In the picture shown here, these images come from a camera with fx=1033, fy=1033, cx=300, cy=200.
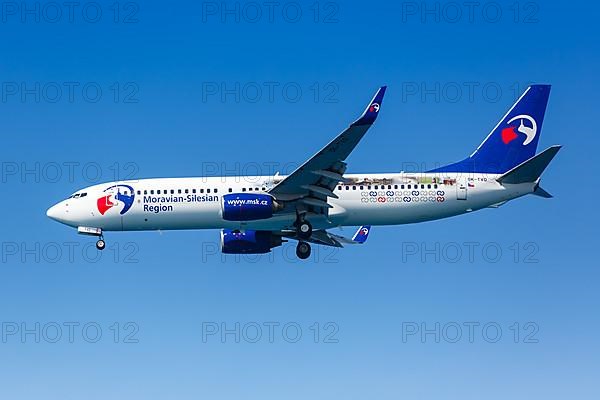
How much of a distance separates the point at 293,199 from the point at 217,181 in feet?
13.3

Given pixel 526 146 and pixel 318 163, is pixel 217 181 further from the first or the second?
pixel 526 146

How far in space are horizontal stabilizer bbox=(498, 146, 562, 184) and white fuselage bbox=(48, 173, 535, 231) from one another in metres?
0.49

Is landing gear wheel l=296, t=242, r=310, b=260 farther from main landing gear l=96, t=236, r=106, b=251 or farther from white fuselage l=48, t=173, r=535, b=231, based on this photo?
main landing gear l=96, t=236, r=106, b=251

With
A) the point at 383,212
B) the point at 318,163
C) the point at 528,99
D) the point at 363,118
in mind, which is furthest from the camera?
the point at 528,99

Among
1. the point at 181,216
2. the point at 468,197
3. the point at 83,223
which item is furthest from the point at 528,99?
the point at 83,223

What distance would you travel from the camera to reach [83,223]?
52.2 m

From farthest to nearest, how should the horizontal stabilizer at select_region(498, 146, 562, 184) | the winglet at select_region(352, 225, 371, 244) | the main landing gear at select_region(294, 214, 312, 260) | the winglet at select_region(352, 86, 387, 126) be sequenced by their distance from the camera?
the winglet at select_region(352, 225, 371, 244) < the main landing gear at select_region(294, 214, 312, 260) < the horizontal stabilizer at select_region(498, 146, 562, 184) < the winglet at select_region(352, 86, 387, 126)

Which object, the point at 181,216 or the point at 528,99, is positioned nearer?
the point at 181,216

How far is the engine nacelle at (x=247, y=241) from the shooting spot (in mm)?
54250

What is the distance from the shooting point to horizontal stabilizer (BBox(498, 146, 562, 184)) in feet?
156

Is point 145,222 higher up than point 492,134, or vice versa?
point 492,134

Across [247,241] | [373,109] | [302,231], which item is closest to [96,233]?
[247,241]

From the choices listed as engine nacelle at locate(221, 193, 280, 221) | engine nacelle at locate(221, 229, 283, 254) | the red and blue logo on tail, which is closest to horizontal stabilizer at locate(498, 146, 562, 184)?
the red and blue logo on tail

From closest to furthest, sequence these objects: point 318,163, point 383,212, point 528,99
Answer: point 318,163 → point 383,212 → point 528,99
